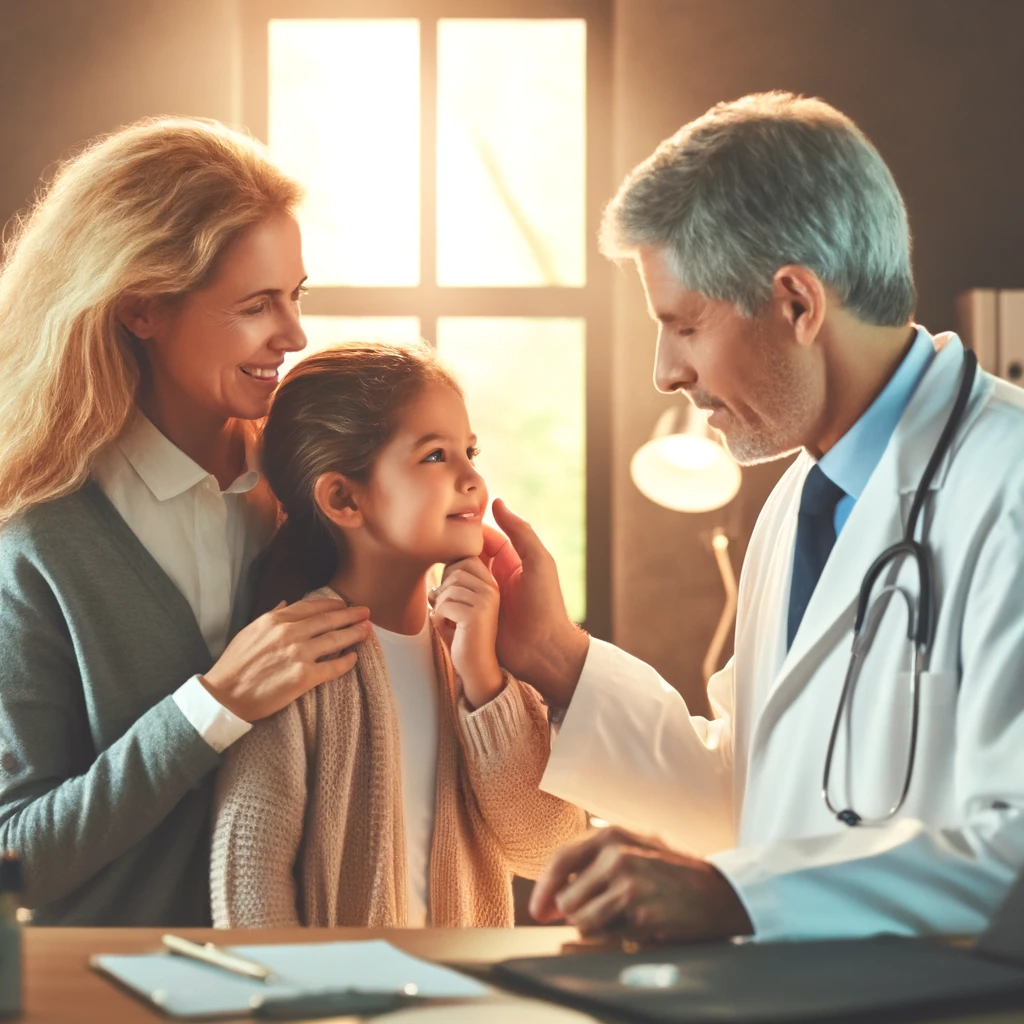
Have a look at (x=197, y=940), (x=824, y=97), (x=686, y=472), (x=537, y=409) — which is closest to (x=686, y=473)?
(x=686, y=472)

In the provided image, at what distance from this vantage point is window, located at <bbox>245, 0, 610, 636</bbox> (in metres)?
4.60

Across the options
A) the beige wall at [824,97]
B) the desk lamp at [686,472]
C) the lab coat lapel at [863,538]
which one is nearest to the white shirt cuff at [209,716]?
the lab coat lapel at [863,538]

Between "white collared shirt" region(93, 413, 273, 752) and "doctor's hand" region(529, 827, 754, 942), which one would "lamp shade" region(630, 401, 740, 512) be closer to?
"white collared shirt" region(93, 413, 273, 752)

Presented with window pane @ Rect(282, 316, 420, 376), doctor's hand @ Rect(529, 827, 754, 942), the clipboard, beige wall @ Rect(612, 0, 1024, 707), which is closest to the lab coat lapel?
doctor's hand @ Rect(529, 827, 754, 942)

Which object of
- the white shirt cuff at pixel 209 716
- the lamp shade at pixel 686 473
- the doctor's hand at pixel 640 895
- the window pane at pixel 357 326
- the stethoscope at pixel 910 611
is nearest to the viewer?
the doctor's hand at pixel 640 895

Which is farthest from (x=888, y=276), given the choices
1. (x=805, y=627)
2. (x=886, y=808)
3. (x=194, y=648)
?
(x=194, y=648)

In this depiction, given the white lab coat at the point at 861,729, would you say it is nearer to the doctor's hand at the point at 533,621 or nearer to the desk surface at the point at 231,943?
the doctor's hand at the point at 533,621

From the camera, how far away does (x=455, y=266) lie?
4641mm

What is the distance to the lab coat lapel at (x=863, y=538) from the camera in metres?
1.53

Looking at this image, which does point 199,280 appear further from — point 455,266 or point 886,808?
point 455,266

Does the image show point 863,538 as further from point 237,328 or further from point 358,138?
point 358,138

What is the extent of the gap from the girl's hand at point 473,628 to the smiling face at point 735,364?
347 mm

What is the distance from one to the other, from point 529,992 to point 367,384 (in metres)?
0.98

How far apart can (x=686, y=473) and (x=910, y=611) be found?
2.19 metres
